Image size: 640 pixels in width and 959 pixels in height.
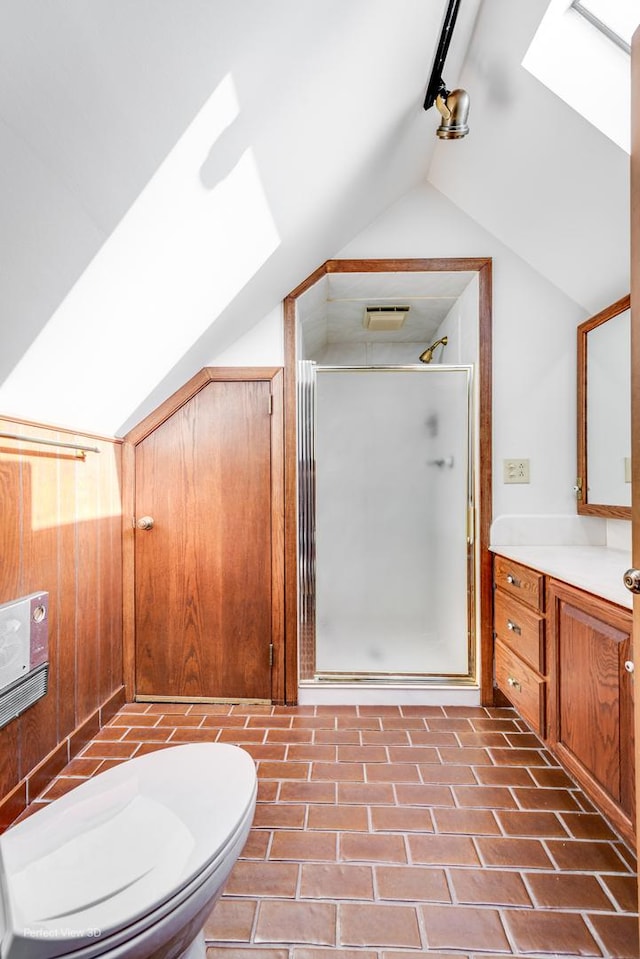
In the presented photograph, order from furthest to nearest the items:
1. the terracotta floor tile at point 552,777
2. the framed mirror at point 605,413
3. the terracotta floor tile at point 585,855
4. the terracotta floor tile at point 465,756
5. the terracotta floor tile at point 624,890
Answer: the framed mirror at point 605,413, the terracotta floor tile at point 465,756, the terracotta floor tile at point 552,777, the terracotta floor tile at point 585,855, the terracotta floor tile at point 624,890

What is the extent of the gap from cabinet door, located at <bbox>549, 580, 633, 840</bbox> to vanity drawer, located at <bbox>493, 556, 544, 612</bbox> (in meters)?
0.09

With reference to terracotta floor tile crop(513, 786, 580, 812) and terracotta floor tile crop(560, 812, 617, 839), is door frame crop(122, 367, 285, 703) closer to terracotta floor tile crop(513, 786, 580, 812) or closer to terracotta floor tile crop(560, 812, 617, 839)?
terracotta floor tile crop(513, 786, 580, 812)

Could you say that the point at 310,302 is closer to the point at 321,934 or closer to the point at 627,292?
the point at 627,292

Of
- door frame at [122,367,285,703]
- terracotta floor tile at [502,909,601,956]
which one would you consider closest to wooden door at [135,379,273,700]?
door frame at [122,367,285,703]

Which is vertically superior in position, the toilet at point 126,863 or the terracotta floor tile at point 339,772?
the toilet at point 126,863

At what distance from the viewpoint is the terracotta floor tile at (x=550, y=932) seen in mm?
1173

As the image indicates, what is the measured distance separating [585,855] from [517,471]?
1.47 meters

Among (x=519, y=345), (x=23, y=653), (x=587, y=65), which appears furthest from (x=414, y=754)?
(x=587, y=65)

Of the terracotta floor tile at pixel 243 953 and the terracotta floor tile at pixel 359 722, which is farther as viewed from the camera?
the terracotta floor tile at pixel 359 722

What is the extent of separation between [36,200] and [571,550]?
226 centimetres

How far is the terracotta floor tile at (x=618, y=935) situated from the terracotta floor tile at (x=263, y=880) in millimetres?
756

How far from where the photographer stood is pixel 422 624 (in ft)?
8.13

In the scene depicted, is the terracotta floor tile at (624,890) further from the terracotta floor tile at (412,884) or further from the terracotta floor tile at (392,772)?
the terracotta floor tile at (392,772)

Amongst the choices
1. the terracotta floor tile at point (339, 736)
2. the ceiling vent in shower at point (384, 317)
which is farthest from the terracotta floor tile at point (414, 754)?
the ceiling vent in shower at point (384, 317)
